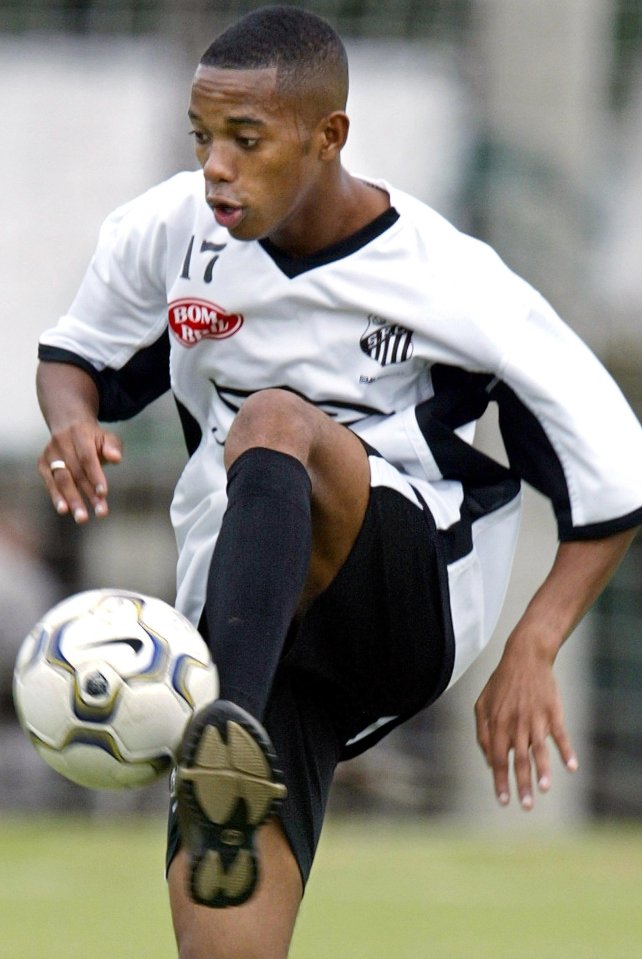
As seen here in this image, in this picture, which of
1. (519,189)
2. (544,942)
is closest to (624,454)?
(544,942)

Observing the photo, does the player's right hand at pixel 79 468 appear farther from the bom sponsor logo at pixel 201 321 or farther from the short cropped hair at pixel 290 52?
the short cropped hair at pixel 290 52

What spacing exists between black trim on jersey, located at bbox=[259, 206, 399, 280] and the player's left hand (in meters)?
0.78

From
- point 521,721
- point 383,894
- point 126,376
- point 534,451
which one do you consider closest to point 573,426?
point 534,451

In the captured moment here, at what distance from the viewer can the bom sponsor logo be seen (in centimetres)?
359

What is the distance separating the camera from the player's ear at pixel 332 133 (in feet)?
11.4

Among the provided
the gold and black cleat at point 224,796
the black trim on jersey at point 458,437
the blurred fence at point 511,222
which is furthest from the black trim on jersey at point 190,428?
the blurred fence at point 511,222

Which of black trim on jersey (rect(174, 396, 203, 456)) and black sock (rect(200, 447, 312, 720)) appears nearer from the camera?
black sock (rect(200, 447, 312, 720))

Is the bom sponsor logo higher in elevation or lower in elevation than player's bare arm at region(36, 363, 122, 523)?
higher

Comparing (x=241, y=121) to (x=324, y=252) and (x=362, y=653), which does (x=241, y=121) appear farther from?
(x=362, y=653)

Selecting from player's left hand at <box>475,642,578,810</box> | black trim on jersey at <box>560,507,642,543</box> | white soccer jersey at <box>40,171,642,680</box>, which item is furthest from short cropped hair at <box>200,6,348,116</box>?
player's left hand at <box>475,642,578,810</box>

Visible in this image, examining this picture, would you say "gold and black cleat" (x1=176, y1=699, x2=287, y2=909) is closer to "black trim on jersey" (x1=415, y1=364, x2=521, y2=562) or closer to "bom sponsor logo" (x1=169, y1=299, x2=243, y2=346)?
"black trim on jersey" (x1=415, y1=364, x2=521, y2=562)

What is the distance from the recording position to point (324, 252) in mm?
3574

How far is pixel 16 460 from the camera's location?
29.2ft

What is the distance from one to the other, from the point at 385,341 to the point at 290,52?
0.54 metres
